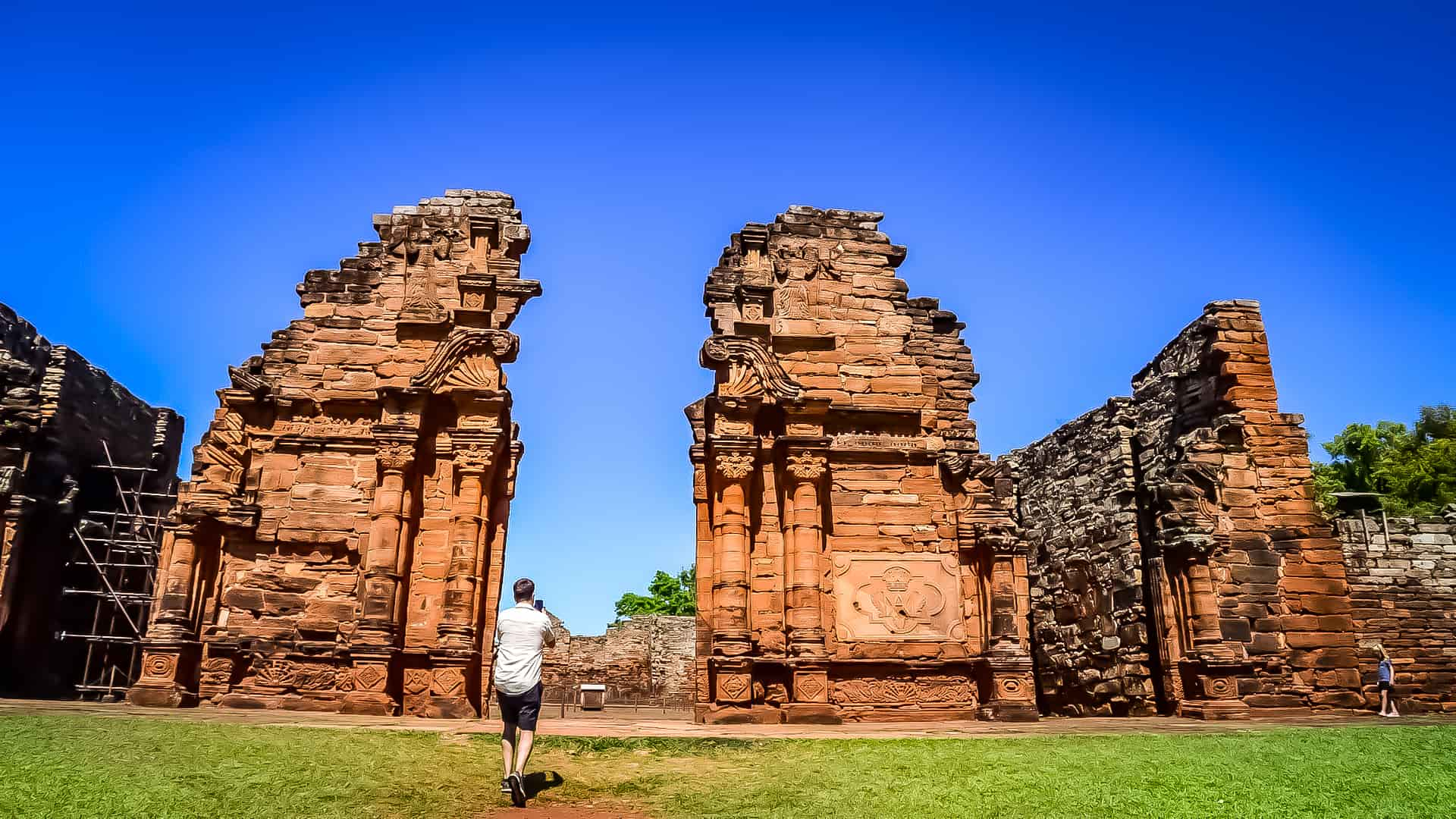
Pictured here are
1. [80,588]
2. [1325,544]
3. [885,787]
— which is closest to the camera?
[885,787]

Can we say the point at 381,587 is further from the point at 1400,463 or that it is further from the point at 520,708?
the point at 1400,463

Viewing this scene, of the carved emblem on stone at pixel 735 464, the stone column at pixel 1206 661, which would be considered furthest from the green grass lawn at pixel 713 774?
the carved emblem on stone at pixel 735 464

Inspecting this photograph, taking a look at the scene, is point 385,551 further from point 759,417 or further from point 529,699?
point 529,699

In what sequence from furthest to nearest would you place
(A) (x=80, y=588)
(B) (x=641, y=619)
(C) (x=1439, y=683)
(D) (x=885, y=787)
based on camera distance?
(B) (x=641, y=619) < (A) (x=80, y=588) < (C) (x=1439, y=683) < (D) (x=885, y=787)

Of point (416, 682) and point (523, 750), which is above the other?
point (416, 682)

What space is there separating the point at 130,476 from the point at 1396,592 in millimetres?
26350

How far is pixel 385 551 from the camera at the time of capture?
13.1 meters

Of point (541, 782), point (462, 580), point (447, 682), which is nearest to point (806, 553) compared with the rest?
point (462, 580)

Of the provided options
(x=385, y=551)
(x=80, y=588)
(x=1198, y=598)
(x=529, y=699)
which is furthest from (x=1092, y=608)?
(x=80, y=588)

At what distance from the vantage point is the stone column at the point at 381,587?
481 inches

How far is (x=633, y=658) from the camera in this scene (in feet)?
102

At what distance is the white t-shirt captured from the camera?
264 inches

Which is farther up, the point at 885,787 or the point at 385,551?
the point at 385,551

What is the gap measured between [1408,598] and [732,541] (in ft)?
42.4
